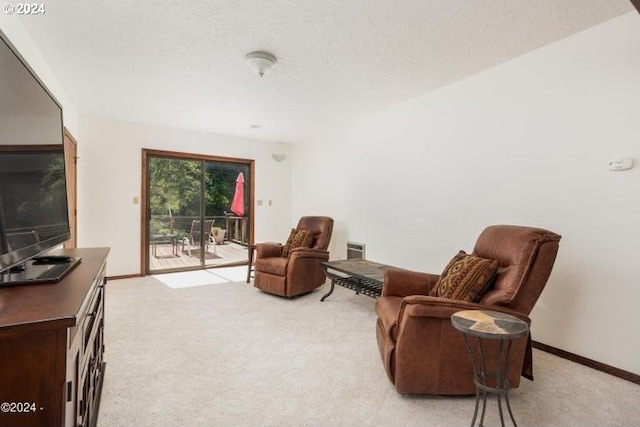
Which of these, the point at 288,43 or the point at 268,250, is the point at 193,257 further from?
the point at 288,43

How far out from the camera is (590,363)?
87.4 inches

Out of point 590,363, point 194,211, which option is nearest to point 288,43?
point 590,363

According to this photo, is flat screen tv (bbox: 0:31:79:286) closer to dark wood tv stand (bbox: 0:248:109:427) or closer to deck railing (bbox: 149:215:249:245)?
dark wood tv stand (bbox: 0:248:109:427)

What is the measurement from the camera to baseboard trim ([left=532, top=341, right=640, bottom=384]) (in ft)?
6.73

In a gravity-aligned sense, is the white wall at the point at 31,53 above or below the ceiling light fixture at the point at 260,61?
below

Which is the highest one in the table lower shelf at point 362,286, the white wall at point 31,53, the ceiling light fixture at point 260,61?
the ceiling light fixture at point 260,61

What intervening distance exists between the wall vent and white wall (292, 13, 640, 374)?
605mm

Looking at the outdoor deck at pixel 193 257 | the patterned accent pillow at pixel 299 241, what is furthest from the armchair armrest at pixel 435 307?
the outdoor deck at pixel 193 257

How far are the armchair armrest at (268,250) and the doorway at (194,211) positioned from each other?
1.62 metres

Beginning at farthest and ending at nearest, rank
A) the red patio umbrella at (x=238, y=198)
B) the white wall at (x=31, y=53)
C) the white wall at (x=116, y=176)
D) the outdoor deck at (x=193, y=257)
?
1. the red patio umbrella at (x=238, y=198)
2. the outdoor deck at (x=193, y=257)
3. the white wall at (x=116, y=176)
4. the white wall at (x=31, y=53)

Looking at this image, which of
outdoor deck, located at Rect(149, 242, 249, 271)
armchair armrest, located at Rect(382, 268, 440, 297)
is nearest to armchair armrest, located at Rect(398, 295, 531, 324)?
armchair armrest, located at Rect(382, 268, 440, 297)

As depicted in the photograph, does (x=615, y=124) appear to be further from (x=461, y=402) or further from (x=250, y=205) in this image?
(x=250, y=205)

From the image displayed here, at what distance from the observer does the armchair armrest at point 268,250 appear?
4.08 metres

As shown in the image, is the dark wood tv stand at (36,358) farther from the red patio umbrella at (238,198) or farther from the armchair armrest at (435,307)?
the red patio umbrella at (238,198)
